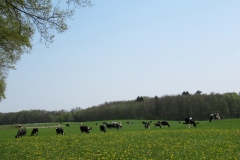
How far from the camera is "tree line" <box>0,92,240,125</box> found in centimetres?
10400

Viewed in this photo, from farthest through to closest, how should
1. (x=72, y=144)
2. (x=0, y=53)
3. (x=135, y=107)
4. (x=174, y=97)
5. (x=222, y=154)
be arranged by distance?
(x=135, y=107) → (x=174, y=97) → (x=0, y=53) → (x=72, y=144) → (x=222, y=154)

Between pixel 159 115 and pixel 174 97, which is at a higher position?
pixel 174 97

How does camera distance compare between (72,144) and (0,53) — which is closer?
(72,144)

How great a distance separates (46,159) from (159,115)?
4239 inches

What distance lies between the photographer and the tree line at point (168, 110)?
10400cm

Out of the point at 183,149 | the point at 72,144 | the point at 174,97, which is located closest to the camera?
the point at 183,149

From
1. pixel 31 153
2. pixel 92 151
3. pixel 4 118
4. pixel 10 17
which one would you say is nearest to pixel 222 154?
pixel 92 151

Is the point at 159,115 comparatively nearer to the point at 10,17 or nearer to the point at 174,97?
the point at 174,97

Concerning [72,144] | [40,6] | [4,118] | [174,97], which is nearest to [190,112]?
[174,97]

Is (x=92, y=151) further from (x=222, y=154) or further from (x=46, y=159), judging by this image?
(x=222, y=154)

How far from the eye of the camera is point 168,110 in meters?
117

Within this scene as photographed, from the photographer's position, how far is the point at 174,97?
390 ft

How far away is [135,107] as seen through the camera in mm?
127875

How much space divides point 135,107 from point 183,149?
112 meters
